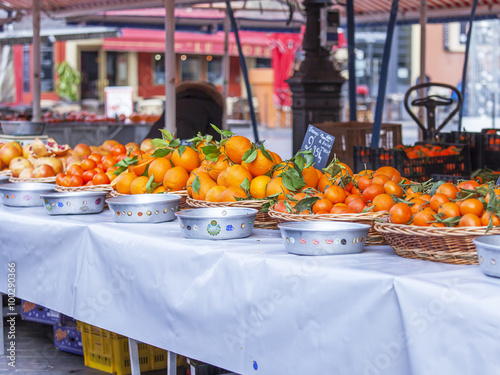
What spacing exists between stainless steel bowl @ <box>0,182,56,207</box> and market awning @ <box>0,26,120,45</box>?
856 cm

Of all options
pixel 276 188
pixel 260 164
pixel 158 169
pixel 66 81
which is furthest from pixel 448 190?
pixel 66 81

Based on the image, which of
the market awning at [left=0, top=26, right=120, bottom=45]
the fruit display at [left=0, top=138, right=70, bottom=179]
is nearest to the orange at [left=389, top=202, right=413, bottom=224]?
the fruit display at [left=0, top=138, right=70, bottom=179]

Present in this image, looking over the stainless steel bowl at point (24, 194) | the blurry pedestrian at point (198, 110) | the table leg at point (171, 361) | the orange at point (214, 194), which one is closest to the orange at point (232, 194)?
the orange at point (214, 194)

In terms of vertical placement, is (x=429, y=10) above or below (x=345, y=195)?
above

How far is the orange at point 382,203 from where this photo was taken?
2.59 meters

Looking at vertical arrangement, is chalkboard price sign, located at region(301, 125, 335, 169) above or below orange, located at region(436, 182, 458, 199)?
above

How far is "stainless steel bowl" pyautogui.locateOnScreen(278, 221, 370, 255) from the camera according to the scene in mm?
2344

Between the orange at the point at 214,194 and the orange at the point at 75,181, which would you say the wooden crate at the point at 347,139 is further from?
the orange at the point at 214,194

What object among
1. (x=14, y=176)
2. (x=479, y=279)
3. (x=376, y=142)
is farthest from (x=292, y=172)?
(x=376, y=142)

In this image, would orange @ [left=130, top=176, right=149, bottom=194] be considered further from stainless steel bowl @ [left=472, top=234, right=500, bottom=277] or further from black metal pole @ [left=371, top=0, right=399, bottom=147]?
black metal pole @ [left=371, top=0, right=399, bottom=147]

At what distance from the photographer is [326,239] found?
234cm

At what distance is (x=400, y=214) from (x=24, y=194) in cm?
208

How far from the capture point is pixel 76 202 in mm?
3334

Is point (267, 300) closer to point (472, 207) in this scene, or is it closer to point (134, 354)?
point (472, 207)
